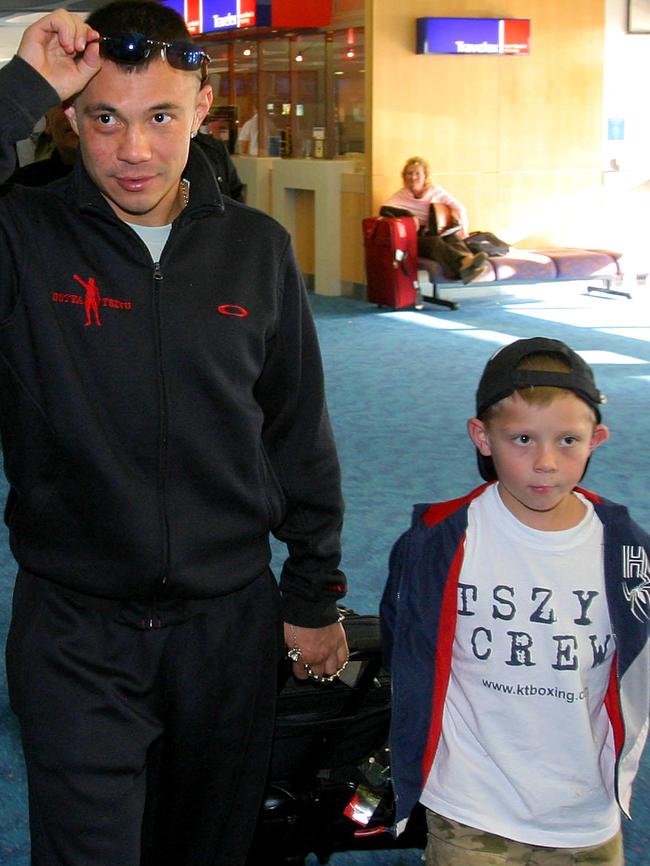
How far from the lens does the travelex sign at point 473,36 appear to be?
11859 mm

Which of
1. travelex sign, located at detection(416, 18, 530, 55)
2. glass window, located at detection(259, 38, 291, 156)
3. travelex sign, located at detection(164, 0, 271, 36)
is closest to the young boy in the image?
travelex sign, located at detection(416, 18, 530, 55)

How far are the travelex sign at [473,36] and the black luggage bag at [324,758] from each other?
411 inches

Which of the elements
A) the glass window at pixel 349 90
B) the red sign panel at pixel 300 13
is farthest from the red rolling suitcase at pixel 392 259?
the red sign panel at pixel 300 13

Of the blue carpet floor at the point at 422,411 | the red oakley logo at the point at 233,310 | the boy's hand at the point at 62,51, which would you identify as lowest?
the blue carpet floor at the point at 422,411

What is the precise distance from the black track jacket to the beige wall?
1039cm

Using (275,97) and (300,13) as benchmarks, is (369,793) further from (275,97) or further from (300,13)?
(275,97)

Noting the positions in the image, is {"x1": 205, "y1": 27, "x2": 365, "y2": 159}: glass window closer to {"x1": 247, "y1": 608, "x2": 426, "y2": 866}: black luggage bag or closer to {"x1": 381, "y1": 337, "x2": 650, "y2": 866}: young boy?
{"x1": 247, "y1": 608, "x2": 426, "y2": 866}: black luggage bag

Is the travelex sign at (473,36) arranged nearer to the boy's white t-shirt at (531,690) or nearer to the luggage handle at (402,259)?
the luggage handle at (402,259)

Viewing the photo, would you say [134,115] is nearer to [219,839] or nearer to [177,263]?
[177,263]

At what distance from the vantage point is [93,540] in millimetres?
1718

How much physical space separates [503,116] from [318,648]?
11384 mm

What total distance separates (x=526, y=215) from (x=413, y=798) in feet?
38.1

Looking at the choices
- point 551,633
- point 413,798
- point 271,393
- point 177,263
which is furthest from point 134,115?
point 413,798

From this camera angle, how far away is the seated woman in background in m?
11.2
